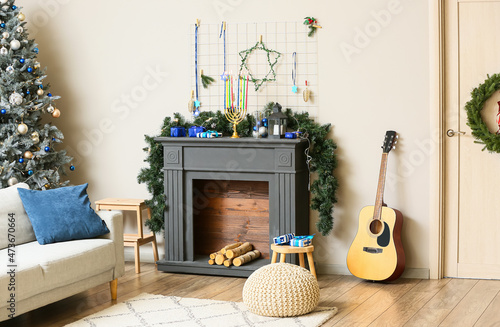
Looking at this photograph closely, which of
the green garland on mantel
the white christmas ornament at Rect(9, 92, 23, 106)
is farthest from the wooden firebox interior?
the white christmas ornament at Rect(9, 92, 23, 106)

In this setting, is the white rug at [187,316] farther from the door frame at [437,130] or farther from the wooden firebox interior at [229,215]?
the door frame at [437,130]

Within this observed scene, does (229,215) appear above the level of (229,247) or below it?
above

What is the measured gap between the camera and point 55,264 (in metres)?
3.59

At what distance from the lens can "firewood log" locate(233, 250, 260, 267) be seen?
4672mm

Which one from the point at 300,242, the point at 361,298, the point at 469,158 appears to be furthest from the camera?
the point at 469,158

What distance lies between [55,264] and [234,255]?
151 centimetres

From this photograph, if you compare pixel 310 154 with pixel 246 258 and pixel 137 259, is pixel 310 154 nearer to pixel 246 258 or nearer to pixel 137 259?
pixel 246 258

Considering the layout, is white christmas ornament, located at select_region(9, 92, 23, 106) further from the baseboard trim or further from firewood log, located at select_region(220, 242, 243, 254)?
the baseboard trim

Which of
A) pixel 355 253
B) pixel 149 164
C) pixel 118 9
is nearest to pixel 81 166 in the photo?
pixel 149 164

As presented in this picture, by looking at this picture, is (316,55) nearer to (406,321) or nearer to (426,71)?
(426,71)

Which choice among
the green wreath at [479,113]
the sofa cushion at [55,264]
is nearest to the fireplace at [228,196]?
the sofa cushion at [55,264]

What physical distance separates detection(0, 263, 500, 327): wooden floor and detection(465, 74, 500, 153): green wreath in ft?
3.29

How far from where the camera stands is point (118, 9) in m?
5.23

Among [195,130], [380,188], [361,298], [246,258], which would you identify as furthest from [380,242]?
[195,130]
